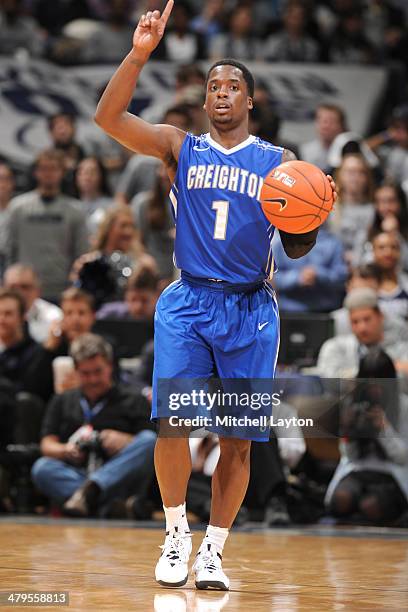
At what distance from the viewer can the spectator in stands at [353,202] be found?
11008 mm

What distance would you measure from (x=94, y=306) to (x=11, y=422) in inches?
53.0

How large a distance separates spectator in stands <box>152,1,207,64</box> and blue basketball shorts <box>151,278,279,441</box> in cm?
991

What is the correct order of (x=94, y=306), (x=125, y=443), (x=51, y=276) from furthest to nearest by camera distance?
1. (x=51, y=276)
2. (x=94, y=306)
3. (x=125, y=443)

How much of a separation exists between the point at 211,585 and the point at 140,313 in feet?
15.3

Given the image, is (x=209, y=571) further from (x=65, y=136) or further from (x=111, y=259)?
(x=65, y=136)

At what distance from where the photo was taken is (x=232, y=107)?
18.2ft

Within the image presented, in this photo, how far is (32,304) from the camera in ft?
33.8

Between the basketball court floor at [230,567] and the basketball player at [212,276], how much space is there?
0.33m

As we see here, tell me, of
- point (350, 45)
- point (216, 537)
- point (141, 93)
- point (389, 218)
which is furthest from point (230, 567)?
point (350, 45)

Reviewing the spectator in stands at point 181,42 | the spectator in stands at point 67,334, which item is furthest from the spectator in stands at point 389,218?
the spectator in stands at point 181,42

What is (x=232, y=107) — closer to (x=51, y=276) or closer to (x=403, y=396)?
(x=403, y=396)

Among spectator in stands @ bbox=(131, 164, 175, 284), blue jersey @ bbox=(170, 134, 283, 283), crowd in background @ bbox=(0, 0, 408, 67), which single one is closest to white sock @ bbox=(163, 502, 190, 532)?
blue jersey @ bbox=(170, 134, 283, 283)

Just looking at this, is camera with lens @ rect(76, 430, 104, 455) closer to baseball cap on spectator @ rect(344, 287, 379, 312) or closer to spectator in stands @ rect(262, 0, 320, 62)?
baseball cap on spectator @ rect(344, 287, 379, 312)

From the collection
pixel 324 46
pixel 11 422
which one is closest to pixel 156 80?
pixel 324 46
